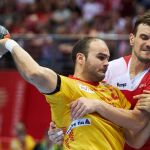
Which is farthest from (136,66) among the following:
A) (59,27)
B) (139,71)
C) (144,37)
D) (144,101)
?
(59,27)

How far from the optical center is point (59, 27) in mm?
14273

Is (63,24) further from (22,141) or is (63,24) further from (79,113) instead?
(79,113)

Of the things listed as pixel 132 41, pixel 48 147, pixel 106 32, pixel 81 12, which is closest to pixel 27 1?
pixel 81 12

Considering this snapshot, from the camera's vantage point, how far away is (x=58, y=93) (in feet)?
14.7

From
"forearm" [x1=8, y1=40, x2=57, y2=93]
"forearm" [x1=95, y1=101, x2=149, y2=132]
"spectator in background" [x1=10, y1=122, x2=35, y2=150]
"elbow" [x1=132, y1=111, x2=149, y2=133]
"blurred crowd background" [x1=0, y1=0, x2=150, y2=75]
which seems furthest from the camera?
"blurred crowd background" [x1=0, y1=0, x2=150, y2=75]

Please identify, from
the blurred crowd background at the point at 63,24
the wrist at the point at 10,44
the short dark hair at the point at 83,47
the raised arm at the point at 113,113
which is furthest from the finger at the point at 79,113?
the blurred crowd background at the point at 63,24

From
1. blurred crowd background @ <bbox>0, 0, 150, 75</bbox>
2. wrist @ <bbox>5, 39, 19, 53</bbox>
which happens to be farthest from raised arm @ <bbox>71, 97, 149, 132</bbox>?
blurred crowd background @ <bbox>0, 0, 150, 75</bbox>

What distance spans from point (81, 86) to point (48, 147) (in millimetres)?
5918

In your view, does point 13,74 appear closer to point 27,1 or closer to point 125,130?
point 27,1

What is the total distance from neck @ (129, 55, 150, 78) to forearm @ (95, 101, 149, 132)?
576 mm

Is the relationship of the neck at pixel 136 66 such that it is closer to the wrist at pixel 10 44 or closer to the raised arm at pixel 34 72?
the raised arm at pixel 34 72

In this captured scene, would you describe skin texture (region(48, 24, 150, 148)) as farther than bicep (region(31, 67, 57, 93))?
Yes

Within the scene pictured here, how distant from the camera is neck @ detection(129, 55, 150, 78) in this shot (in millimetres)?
5219

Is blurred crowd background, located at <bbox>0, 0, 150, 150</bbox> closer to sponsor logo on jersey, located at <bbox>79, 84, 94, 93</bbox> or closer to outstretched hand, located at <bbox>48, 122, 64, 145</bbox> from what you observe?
outstretched hand, located at <bbox>48, 122, 64, 145</bbox>
